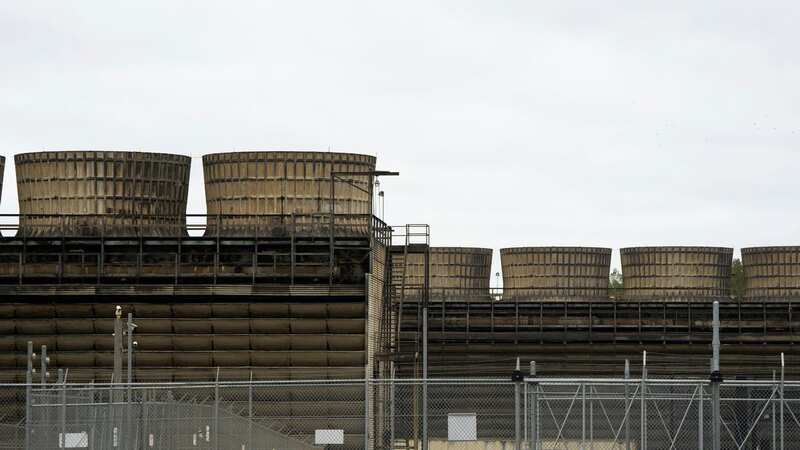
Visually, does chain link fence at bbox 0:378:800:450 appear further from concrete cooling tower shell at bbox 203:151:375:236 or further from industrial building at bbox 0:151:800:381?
concrete cooling tower shell at bbox 203:151:375:236

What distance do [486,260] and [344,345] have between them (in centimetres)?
3304

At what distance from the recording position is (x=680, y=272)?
252 feet

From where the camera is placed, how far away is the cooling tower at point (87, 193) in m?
53.6

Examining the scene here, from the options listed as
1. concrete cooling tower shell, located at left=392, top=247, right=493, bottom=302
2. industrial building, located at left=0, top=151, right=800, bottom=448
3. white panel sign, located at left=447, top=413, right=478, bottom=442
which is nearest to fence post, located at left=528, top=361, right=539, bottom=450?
white panel sign, located at left=447, top=413, right=478, bottom=442

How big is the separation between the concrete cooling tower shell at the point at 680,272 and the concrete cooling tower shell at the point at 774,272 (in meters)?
1.52

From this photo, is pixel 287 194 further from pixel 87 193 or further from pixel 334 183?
pixel 87 193

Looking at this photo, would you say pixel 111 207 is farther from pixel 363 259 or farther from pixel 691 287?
pixel 691 287

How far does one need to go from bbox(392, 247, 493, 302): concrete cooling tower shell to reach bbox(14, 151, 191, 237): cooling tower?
2673 centimetres

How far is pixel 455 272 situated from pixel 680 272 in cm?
1178

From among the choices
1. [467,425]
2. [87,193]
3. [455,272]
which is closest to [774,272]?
[455,272]

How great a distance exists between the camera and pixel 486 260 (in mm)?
83062

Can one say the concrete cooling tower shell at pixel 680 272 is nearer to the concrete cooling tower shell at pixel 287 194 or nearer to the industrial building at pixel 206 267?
the industrial building at pixel 206 267

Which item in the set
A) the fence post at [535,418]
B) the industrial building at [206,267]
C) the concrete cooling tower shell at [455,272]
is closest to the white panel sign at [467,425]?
the fence post at [535,418]

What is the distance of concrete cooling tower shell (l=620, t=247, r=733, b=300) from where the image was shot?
7675 cm
